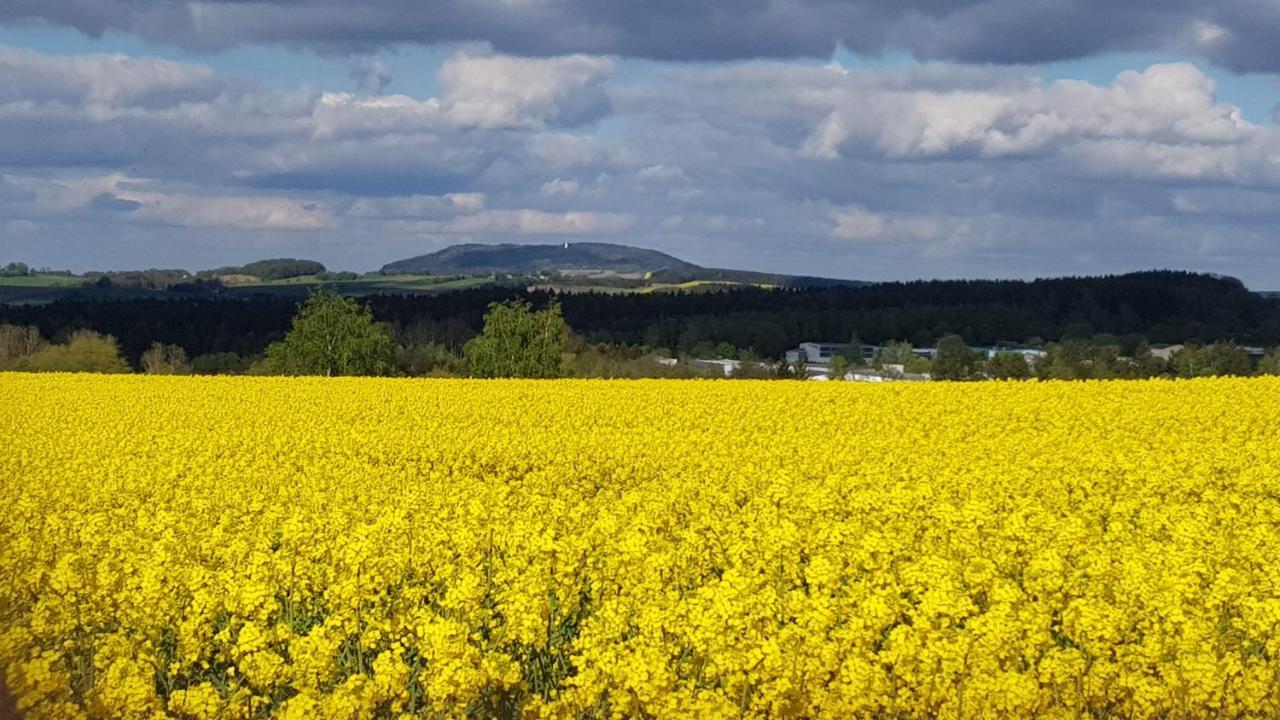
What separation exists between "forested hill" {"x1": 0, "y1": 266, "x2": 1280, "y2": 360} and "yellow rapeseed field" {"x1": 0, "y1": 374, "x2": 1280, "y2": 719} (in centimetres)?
9021

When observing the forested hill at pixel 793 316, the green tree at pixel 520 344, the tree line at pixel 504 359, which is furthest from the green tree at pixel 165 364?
the forested hill at pixel 793 316

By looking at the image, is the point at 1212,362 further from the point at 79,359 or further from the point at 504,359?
the point at 79,359

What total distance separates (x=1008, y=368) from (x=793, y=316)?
232ft

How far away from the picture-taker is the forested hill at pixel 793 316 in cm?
12112

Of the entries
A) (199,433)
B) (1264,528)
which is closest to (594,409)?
(199,433)

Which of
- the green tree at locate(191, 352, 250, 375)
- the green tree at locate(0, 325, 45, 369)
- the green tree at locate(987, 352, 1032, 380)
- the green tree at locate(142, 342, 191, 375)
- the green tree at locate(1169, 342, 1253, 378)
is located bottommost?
the green tree at locate(191, 352, 250, 375)

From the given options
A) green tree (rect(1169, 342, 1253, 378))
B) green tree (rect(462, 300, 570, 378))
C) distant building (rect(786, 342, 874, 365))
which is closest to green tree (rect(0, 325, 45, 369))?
green tree (rect(462, 300, 570, 378))

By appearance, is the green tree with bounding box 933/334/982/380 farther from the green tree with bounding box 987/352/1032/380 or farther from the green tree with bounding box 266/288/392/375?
the green tree with bounding box 266/288/392/375

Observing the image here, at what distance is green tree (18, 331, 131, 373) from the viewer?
2468 inches

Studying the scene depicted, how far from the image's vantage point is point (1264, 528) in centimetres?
1484

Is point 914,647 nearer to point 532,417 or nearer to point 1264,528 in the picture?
point 1264,528

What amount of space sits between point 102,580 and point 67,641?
1120mm

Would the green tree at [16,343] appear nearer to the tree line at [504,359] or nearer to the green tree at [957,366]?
the tree line at [504,359]

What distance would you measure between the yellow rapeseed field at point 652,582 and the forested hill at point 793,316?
90.2 meters
